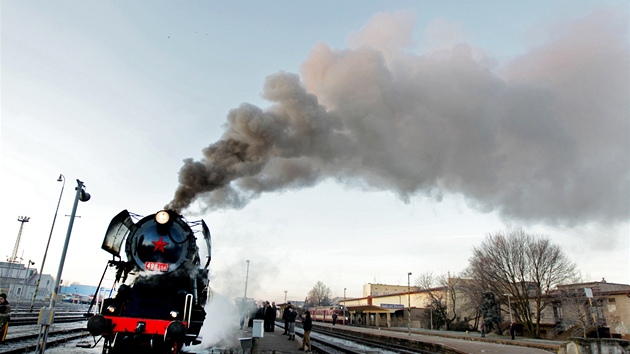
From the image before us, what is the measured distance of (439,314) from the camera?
1640 inches

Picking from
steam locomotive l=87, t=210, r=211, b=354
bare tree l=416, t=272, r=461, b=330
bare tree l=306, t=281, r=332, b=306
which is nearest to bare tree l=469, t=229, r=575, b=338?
bare tree l=416, t=272, r=461, b=330

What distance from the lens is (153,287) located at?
673 cm

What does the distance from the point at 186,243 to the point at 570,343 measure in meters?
9.41

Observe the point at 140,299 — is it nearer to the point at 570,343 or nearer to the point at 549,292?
the point at 570,343

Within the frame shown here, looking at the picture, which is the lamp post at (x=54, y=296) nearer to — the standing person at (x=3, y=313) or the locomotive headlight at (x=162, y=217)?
the standing person at (x=3, y=313)

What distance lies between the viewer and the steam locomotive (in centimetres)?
593

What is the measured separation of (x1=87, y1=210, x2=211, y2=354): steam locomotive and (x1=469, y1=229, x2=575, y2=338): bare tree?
97.2 feet

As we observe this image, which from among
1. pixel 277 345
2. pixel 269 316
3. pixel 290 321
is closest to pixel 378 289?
pixel 269 316

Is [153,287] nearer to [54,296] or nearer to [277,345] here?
[54,296]

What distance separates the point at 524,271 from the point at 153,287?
102ft

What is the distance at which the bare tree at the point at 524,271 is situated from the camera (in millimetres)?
30078

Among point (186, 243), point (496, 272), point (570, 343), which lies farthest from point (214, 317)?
point (496, 272)

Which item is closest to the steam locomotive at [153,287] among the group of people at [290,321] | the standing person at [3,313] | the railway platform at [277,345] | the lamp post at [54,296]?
the lamp post at [54,296]

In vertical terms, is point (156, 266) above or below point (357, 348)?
above
